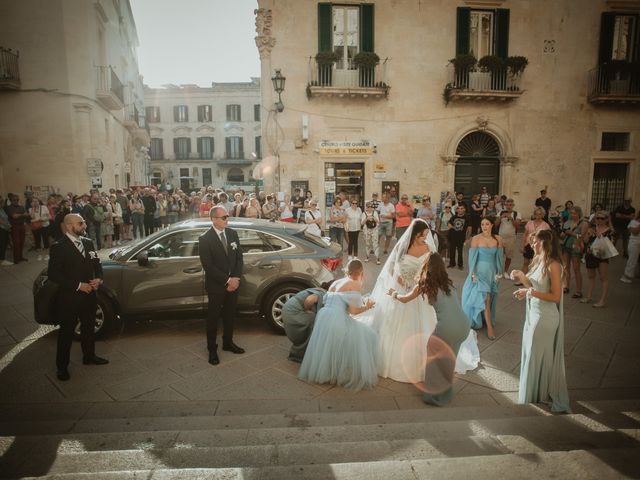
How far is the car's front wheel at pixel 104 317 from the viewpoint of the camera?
5.78 meters

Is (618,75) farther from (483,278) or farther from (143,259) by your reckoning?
(143,259)

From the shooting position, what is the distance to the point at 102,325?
5828 mm

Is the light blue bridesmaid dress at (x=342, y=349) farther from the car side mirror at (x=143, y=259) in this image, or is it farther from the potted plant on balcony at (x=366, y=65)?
the potted plant on balcony at (x=366, y=65)

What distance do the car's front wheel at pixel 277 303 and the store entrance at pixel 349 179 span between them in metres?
10.4

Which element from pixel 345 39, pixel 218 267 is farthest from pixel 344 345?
pixel 345 39

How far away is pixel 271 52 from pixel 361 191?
6.17 metres

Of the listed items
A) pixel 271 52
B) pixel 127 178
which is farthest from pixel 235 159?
pixel 271 52

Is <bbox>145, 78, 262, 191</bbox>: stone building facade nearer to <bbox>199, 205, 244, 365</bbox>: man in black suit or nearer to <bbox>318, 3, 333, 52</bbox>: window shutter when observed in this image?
<bbox>318, 3, 333, 52</bbox>: window shutter

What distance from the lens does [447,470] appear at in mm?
2383

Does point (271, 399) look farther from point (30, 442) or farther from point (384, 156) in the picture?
point (384, 156)

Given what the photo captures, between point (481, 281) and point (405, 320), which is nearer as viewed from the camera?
point (405, 320)

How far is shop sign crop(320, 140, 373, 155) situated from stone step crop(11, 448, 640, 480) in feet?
46.6

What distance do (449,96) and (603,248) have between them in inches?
396

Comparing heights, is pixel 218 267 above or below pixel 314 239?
below
